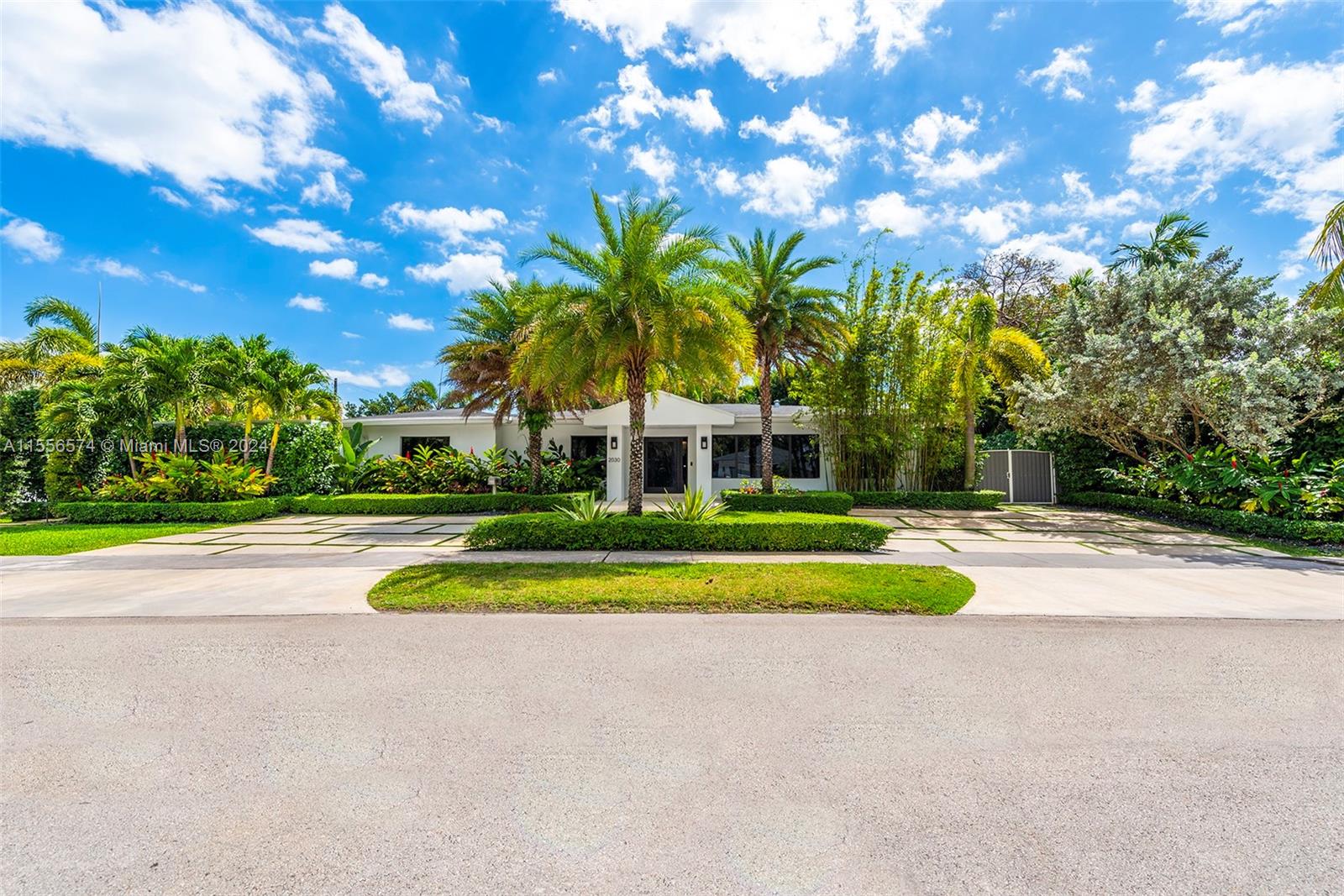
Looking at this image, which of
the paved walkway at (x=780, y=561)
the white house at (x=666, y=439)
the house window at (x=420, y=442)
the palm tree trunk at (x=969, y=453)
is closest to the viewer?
the paved walkway at (x=780, y=561)

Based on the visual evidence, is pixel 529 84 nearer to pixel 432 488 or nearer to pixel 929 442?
pixel 432 488

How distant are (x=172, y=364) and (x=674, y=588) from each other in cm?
1523

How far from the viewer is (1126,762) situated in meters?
2.88

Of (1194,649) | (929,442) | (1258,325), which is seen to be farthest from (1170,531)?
(1194,649)

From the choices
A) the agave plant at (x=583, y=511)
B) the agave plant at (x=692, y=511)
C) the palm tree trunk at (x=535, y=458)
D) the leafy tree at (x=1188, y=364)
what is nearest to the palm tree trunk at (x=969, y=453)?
the leafy tree at (x=1188, y=364)

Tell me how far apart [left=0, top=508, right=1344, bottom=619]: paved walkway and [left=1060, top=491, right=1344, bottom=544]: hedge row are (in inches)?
27.2

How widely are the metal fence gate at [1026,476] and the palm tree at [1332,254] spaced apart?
24.8ft

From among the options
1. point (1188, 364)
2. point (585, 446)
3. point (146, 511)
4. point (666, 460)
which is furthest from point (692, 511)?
point (146, 511)

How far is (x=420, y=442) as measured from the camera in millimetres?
20797

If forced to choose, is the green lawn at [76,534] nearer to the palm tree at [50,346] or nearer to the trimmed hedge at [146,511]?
the trimmed hedge at [146,511]

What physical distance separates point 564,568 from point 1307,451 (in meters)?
15.8

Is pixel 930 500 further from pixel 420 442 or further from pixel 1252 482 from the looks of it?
pixel 420 442

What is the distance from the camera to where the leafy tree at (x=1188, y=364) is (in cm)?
1090

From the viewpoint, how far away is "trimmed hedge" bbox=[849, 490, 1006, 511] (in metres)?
16.1
